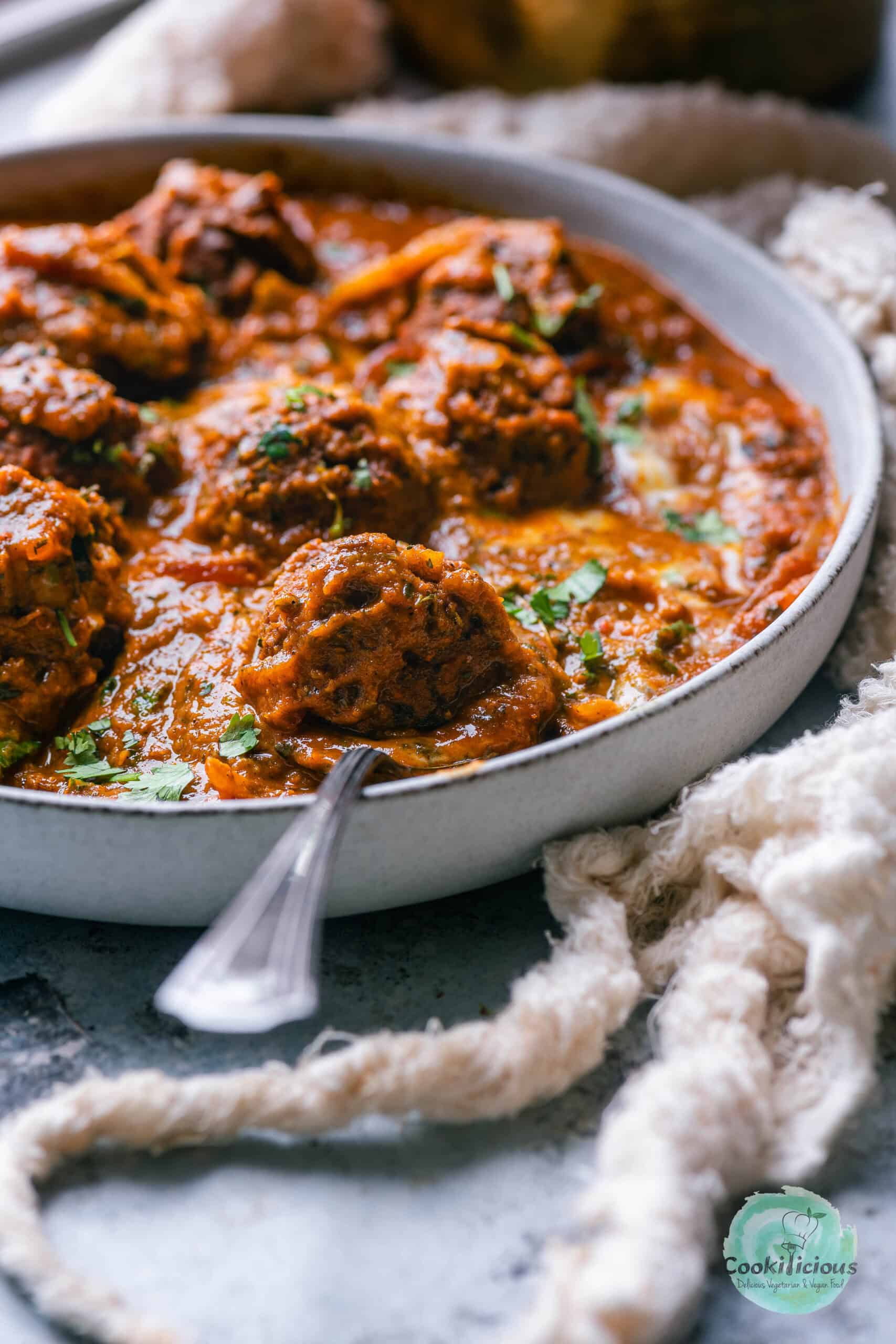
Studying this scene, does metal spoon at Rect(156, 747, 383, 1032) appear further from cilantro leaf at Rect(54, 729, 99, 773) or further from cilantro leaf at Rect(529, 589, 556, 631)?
cilantro leaf at Rect(529, 589, 556, 631)

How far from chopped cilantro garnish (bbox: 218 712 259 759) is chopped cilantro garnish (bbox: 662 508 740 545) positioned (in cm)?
131

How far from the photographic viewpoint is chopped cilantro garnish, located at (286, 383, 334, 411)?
3211mm

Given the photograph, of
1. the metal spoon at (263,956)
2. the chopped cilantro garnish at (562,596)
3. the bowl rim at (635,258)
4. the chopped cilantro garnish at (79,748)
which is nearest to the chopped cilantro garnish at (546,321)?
the bowl rim at (635,258)

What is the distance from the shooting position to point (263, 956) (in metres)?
1.92

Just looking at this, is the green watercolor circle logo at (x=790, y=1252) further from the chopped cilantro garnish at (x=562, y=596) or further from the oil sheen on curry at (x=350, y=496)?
the chopped cilantro garnish at (x=562, y=596)

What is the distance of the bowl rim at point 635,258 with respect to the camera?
2.32m

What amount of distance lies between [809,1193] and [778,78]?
4351 millimetres

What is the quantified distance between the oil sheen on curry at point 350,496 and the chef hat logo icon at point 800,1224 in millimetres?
1023

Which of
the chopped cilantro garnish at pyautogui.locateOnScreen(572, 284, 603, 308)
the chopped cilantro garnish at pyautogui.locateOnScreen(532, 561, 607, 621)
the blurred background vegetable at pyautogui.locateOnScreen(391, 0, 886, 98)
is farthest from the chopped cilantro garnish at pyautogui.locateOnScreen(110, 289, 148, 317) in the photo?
the blurred background vegetable at pyautogui.locateOnScreen(391, 0, 886, 98)

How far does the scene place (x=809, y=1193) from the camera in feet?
7.20

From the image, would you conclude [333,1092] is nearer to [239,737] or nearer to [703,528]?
[239,737]

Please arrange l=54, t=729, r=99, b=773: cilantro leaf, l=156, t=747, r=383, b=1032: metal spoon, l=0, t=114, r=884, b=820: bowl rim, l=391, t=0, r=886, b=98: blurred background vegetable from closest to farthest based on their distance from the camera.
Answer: l=156, t=747, r=383, b=1032: metal spoon < l=0, t=114, r=884, b=820: bowl rim < l=54, t=729, r=99, b=773: cilantro leaf < l=391, t=0, r=886, b=98: blurred background vegetable

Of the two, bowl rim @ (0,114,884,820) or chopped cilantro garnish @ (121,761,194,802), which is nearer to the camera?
bowl rim @ (0,114,884,820)

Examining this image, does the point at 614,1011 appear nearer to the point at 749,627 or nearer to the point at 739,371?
the point at 749,627
